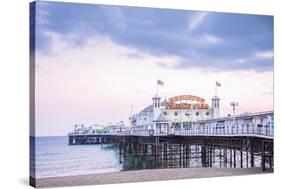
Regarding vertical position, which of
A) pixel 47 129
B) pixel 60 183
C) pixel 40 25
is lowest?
pixel 60 183

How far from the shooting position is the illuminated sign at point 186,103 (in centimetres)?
1438

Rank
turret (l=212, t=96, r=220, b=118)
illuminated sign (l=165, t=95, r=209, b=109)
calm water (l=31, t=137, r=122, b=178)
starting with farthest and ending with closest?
1. turret (l=212, t=96, r=220, b=118)
2. illuminated sign (l=165, t=95, r=209, b=109)
3. calm water (l=31, t=137, r=122, b=178)

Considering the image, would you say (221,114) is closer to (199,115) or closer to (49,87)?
(199,115)

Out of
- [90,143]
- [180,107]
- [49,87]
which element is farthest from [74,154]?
[180,107]

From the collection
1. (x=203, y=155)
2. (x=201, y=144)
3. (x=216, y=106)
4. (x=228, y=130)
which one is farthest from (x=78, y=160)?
(x=228, y=130)

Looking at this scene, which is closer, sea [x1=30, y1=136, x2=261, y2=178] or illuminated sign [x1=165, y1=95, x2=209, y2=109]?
sea [x1=30, y1=136, x2=261, y2=178]

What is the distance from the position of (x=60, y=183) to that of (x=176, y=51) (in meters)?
3.33

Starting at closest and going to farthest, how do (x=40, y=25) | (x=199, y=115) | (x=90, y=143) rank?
(x=40, y=25) < (x=90, y=143) < (x=199, y=115)

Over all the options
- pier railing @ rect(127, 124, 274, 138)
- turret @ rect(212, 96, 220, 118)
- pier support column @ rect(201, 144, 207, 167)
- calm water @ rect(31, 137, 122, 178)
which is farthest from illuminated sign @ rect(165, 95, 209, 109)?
calm water @ rect(31, 137, 122, 178)

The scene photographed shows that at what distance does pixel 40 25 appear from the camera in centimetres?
1270

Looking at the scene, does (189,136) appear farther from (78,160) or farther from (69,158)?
(69,158)

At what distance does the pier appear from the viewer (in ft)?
46.4

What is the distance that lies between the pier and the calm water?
171mm

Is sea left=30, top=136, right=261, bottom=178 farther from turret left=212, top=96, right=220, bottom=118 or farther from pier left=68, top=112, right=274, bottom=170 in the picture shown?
turret left=212, top=96, right=220, bottom=118
